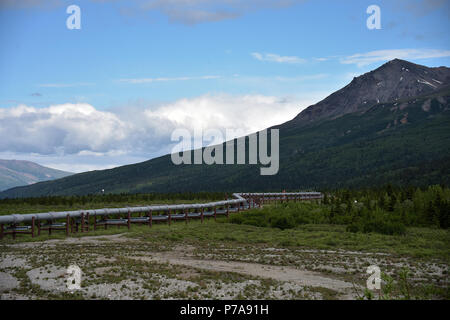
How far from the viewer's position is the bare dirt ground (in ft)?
44.8

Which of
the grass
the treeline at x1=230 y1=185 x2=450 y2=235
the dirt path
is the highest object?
the treeline at x1=230 y1=185 x2=450 y2=235

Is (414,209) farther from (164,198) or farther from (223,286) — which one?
(164,198)

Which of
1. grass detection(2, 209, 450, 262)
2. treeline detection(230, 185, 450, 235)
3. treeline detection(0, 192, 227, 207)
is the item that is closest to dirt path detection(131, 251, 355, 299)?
grass detection(2, 209, 450, 262)

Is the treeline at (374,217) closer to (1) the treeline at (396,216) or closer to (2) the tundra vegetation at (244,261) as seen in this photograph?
(1) the treeline at (396,216)

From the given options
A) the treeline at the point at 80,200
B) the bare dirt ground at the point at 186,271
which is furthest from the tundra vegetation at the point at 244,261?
the treeline at the point at 80,200

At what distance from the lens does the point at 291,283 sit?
1539cm

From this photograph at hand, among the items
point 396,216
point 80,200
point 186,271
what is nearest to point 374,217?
point 396,216

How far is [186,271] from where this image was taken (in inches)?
679

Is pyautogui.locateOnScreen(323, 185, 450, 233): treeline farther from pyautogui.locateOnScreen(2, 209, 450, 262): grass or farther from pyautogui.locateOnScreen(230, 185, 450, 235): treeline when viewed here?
pyautogui.locateOnScreen(2, 209, 450, 262): grass

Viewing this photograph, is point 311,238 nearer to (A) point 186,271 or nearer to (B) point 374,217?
(B) point 374,217
